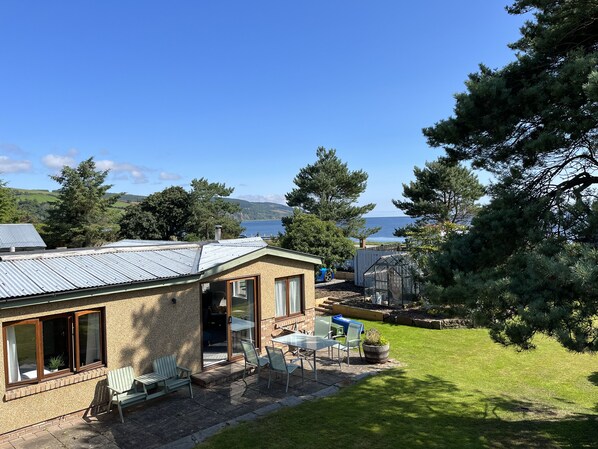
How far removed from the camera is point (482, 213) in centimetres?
839

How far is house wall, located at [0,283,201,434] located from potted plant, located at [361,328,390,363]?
5.16 meters

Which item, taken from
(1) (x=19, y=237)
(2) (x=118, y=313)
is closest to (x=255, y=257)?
(2) (x=118, y=313)

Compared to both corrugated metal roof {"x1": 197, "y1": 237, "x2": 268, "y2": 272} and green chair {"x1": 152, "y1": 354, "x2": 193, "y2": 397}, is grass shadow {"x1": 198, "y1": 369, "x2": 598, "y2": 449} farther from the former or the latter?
corrugated metal roof {"x1": 197, "y1": 237, "x2": 268, "y2": 272}

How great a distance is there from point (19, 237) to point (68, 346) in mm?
21737

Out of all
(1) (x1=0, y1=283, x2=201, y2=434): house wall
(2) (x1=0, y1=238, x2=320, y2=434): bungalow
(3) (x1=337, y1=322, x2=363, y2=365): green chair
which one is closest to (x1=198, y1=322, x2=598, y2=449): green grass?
(3) (x1=337, y1=322, x2=363, y2=365): green chair

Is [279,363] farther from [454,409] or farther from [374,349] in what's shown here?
[454,409]

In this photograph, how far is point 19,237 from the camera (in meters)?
25.8

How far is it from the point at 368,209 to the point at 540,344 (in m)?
34.4

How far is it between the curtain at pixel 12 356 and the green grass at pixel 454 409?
4.21 meters

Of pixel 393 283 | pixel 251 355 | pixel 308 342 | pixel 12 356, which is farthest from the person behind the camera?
pixel 393 283

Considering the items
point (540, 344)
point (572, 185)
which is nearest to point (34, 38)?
point (572, 185)

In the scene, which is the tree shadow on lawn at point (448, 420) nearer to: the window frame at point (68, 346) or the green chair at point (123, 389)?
the green chair at point (123, 389)

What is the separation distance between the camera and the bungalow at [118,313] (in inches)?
316

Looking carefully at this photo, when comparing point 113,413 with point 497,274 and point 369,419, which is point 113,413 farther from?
point 497,274
